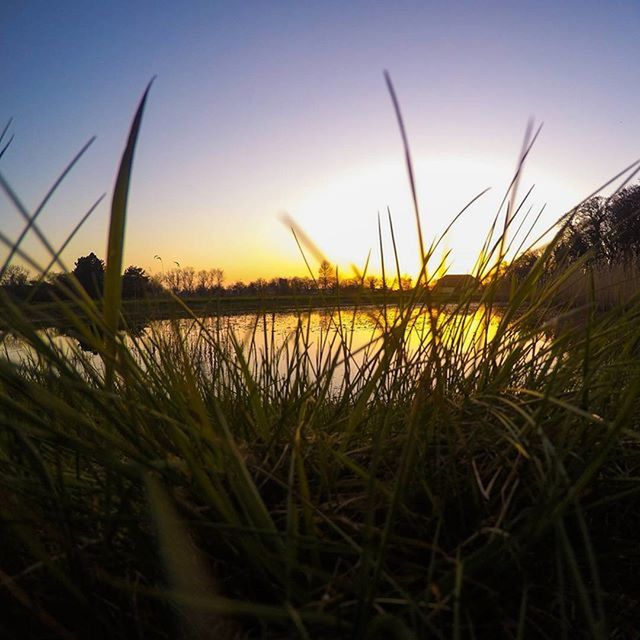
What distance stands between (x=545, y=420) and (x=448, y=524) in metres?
0.17

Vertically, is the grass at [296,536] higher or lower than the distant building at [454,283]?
lower

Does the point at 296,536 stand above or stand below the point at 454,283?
below

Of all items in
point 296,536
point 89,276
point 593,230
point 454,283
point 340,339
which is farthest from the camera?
point 89,276

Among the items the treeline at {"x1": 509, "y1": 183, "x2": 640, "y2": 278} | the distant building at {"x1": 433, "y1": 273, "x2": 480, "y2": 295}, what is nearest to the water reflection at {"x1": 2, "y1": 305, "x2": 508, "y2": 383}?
the distant building at {"x1": 433, "y1": 273, "x2": 480, "y2": 295}

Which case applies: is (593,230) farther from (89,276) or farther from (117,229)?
(89,276)

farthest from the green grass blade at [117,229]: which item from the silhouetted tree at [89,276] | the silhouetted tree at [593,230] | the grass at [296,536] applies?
the silhouetted tree at [593,230]

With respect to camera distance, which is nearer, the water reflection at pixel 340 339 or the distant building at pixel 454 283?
the water reflection at pixel 340 339

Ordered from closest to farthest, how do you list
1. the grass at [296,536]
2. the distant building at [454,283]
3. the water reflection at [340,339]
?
the grass at [296,536] → the water reflection at [340,339] → the distant building at [454,283]

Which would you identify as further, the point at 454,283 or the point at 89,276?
the point at 89,276

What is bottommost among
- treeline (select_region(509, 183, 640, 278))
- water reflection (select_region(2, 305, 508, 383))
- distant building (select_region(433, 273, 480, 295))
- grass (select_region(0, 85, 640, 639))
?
grass (select_region(0, 85, 640, 639))

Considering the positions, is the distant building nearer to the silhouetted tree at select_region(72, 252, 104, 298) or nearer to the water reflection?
the water reflection

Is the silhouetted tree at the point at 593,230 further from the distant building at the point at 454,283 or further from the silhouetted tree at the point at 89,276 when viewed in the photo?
the silhouetted tree at the point at 89,276

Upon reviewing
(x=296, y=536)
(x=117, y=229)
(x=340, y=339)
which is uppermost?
(x=117, y=229)

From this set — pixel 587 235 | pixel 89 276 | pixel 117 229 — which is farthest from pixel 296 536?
pixel 89 276
